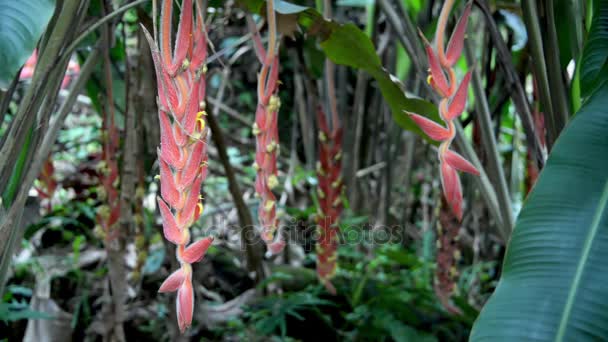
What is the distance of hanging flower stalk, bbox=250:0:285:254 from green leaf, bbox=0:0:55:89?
0.68ft

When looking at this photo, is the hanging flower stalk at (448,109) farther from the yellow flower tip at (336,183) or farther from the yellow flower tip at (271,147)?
the yellow flower tip at (336,183)

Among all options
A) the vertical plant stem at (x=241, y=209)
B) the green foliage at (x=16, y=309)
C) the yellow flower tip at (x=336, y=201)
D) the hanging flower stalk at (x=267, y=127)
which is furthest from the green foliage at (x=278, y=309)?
the hanging flower stalk at (x=267, y=127)

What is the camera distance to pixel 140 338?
4.18 feet

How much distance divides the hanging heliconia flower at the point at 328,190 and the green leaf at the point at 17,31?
55 centimetres

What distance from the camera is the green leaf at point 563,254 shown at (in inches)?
16.1

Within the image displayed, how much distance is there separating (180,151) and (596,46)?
18.0 inches

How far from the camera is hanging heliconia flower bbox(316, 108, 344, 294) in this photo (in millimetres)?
1024

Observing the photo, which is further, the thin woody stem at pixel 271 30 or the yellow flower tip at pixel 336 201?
the yellow flower tip at pixel 336 201

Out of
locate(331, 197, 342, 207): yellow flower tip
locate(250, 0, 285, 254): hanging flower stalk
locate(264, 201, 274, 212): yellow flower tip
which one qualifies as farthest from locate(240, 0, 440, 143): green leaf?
locate(331, 197, 342, 207): yellow flower tip

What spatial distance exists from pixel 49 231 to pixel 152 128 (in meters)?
→ 0.54

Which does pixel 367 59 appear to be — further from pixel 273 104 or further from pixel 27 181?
pixel 27 181

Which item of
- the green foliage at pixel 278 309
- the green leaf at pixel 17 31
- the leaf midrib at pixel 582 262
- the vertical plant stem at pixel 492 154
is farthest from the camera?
the green foliage at pixel 278 309

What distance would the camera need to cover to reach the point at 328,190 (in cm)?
107

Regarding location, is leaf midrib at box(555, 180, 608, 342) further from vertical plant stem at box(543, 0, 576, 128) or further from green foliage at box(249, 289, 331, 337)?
green foliage at box(249, 289, 331, 337)
